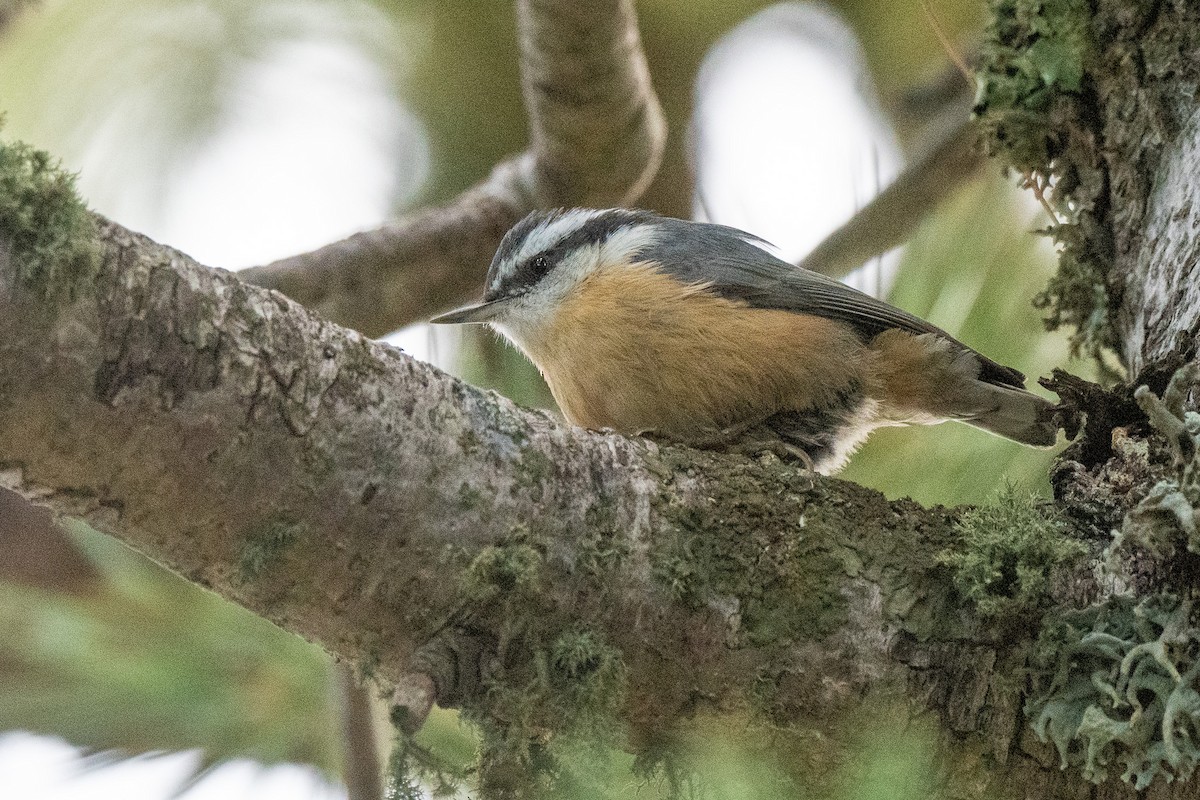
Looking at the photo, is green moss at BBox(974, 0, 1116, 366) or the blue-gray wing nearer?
green moss at BBox(974, 0, 1116, 366)

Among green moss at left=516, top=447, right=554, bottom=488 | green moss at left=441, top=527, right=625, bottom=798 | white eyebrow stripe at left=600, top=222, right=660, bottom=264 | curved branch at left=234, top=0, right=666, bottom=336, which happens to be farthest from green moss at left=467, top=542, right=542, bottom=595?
white eyebrow stripe at left=600, top=222, right=660, bottom=264

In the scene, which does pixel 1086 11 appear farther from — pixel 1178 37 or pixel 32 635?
pixel 32 635

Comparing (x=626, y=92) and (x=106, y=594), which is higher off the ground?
(x=626, y=92)

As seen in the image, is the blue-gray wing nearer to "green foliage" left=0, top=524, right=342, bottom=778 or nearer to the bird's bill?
the bird's bill

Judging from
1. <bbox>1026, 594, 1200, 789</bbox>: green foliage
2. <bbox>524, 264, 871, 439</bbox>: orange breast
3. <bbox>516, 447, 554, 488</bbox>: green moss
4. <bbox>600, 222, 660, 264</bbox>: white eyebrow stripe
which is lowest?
<bbox>1026, 594, 1200, 789</bbox>: green foliage

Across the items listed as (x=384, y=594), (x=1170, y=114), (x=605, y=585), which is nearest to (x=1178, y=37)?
(x=1170, y=114)

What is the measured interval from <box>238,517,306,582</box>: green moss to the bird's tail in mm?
1612

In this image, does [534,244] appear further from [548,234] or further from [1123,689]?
[1123,689]

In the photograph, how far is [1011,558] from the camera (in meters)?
1.86

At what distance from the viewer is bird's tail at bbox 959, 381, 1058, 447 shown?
2.63 metres

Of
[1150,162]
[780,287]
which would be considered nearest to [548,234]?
[780,287]

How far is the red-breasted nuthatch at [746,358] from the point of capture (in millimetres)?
2723

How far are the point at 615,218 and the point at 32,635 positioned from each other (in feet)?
5.83

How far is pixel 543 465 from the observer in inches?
70.9
